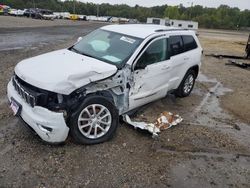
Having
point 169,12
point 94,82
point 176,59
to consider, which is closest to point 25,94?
point 94,82

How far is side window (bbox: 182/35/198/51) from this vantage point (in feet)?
22.4

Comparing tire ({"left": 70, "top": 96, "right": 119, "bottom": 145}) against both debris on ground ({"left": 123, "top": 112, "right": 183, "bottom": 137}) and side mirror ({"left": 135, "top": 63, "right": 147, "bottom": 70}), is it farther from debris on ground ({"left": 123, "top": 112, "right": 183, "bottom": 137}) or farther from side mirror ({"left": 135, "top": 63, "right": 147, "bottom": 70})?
side mirror ({"left": 135, "top": 63, "right": 147, "bottom": 70})

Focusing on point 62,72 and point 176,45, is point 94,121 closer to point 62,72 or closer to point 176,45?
point 62,72

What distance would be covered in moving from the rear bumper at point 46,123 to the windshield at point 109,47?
56.4 inches

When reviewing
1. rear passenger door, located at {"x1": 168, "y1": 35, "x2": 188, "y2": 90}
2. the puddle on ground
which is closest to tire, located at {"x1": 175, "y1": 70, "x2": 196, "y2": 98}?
rear passenger door, located at {"x1": 168, "y1": 35, "x2": 188, "y2": 90}

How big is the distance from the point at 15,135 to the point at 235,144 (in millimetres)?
3751

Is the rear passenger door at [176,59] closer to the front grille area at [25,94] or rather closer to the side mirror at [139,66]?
the side mirror at [139,66]

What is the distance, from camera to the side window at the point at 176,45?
20.1 feet

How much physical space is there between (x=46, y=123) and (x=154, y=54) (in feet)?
8.34

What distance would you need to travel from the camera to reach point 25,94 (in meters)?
4.14

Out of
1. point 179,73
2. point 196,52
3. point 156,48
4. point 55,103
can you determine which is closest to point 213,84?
point 196,52

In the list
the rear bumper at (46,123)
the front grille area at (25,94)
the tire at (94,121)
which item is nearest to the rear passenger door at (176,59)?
the tire at (94,121)

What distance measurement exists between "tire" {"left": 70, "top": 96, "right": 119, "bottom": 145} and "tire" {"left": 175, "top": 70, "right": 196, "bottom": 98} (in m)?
2.95

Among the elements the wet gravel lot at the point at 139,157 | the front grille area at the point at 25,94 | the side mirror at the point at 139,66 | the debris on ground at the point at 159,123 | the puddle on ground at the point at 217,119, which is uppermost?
the side mirror at the point at 139,66
